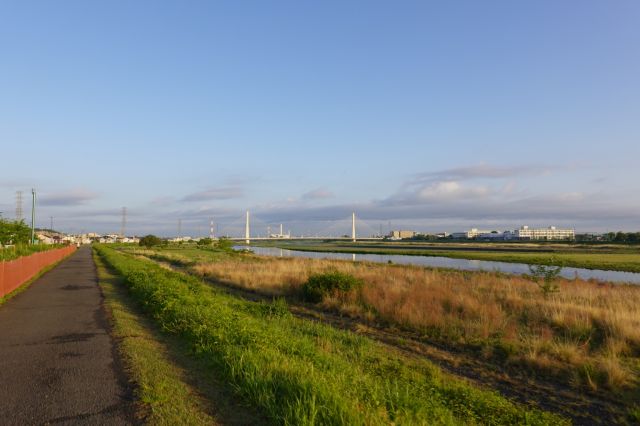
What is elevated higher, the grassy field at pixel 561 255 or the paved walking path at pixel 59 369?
the paved walking path at pixel 59 369

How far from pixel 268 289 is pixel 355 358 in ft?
47.5

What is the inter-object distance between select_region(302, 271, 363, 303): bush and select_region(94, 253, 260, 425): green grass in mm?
8734

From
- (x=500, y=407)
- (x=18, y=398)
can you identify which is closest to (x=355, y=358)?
(x=500, y=407)

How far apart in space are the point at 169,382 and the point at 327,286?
12770 mm

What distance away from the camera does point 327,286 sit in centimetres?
1950

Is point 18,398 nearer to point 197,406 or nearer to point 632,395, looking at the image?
point 197,406

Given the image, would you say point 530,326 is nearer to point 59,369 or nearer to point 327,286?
point 327,286

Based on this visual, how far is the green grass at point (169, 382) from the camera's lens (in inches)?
224

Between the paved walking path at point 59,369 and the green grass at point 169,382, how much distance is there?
0.25 meters

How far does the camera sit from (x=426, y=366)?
9.48 m

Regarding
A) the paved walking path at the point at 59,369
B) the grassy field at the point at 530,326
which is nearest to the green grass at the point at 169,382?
the paved walking path at the point at 59,369

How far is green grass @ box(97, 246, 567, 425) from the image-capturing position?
565 centimetres

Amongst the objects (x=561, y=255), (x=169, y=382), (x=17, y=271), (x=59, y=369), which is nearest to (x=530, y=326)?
(x=169, y=382)

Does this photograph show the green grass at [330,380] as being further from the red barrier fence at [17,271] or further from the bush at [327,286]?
the red barrier fence at [17,271]
